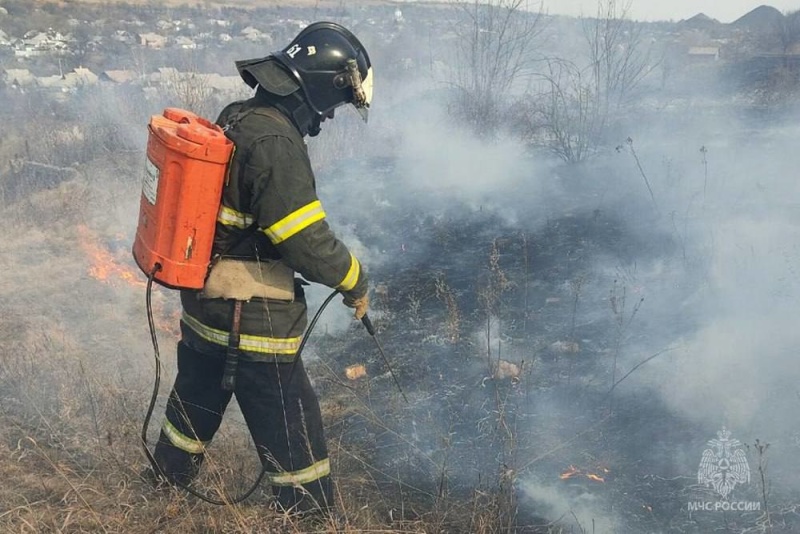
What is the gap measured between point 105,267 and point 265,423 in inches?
163

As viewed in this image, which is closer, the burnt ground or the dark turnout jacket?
the dark turnout jacket

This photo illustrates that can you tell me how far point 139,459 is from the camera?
3.02 metres

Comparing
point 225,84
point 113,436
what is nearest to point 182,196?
point 113,436

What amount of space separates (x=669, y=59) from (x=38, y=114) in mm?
15698

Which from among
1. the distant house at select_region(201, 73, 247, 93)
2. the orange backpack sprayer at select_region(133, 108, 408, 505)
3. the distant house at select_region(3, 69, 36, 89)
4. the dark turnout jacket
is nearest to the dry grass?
the orange backpack sprayer at select_region(133, 108, 408, 505)

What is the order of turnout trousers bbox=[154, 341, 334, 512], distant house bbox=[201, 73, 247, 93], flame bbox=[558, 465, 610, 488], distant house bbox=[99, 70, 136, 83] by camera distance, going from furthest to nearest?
distant house bbox=[99, 70, 136, 83] → distant house bbox=[201, 73, 247, 93] → flame bbox=[558, 465, 610, 488] → turnout trousers bbox=[154, 341, 334, 512]

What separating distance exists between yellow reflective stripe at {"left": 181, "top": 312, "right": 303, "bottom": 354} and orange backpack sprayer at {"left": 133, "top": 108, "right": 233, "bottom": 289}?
0.23 meters

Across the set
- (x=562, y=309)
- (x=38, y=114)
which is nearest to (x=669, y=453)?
(x=562, y=309)

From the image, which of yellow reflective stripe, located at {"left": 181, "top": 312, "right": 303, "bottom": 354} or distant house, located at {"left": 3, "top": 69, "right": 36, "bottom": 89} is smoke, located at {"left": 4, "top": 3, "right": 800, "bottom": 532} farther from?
distant house, located at {"left": 3, "top": 69, "right": 36, "bottom": 89}

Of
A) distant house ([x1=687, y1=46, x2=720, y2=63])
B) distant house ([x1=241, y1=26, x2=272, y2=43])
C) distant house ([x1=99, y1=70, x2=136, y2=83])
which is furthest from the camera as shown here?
distant house ([x1=241, y1=26, x2=272, y2=43])

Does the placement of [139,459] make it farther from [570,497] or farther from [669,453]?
[669,453]

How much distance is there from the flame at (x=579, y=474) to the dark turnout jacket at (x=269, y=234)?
1.45 meters

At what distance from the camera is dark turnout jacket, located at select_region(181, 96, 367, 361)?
7.48 ft

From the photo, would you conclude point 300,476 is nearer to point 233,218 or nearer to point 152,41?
point 233,218
